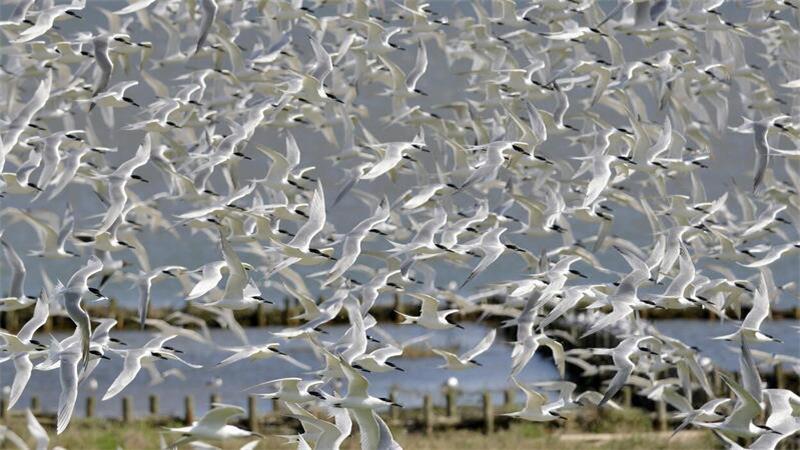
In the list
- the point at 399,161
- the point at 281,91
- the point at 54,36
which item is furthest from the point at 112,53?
the point at 399,161

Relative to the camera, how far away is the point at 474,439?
2338 centimetres

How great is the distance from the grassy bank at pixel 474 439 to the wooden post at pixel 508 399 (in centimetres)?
109

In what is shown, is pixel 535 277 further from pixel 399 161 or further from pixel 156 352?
pixel 156 352

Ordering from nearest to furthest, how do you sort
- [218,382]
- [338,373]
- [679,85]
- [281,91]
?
[338,373], [281,91], [679,85], [218,382]

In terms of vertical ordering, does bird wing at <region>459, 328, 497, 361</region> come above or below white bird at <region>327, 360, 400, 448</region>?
below

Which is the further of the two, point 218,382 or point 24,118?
point 218,382

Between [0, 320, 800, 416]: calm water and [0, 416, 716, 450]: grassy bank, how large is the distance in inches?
159

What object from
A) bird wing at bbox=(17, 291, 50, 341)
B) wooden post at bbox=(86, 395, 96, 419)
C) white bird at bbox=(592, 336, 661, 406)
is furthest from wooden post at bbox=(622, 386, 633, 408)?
bird wing at bbox=(17, 291, 50, 341)

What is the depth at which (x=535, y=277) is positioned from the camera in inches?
672

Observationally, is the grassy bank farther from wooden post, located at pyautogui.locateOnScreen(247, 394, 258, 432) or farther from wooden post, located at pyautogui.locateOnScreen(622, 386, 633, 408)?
wooden post, located at pyautogui.locateOnScreen(622, 386, 633, 408)

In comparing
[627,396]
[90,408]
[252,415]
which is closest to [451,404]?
[627,396]

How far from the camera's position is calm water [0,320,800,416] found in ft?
103

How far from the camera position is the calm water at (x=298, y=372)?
31.4 metres

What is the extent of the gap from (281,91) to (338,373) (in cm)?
529
